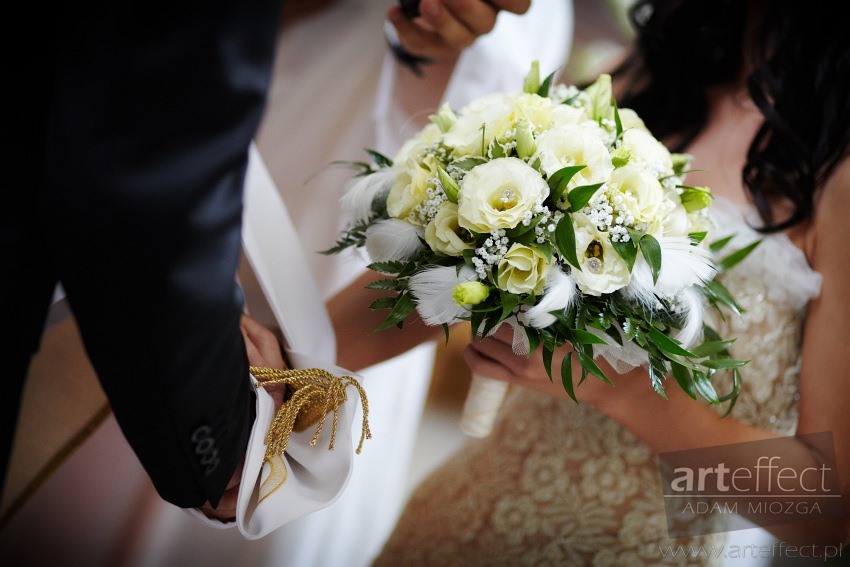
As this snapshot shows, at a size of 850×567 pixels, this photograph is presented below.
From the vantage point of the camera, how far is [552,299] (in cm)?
57

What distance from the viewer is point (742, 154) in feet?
3.26

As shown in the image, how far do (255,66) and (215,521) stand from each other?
49 cm

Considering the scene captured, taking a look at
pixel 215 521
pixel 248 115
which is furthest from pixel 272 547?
pixel 248 115

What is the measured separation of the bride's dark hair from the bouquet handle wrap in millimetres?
473

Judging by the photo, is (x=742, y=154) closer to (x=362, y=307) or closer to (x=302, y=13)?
(x=362, y=307)

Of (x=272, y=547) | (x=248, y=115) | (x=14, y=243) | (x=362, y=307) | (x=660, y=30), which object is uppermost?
(x=248, y=115)

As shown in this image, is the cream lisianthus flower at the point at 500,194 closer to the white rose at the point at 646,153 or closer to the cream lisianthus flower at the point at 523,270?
the cream lisianthus flower at the point at 523,270

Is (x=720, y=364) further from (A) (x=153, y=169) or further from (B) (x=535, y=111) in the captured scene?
(A) (x=153, y=169)

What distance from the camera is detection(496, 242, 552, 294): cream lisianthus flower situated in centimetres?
57

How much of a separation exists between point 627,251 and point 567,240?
0.21 feet

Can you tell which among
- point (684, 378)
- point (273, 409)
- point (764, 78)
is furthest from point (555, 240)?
point (764, 78)

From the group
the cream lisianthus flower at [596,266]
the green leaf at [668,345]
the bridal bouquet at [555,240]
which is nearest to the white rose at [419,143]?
the bridal bouquet at [555,240]

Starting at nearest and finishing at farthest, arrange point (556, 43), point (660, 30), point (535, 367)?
point (535, 367) → point (660, 30) → point (556, 43)

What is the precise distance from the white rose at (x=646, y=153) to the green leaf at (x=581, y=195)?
109mm
